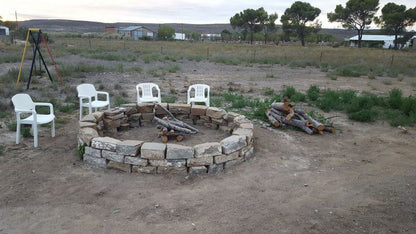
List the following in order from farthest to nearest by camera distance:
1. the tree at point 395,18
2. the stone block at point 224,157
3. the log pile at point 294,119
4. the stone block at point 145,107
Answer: the tree at point 395,18 → the stone block at point 145,107 → the log pile at point 294,119 → the stone block at point 224,157

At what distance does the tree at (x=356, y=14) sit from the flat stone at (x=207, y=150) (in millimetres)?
51133

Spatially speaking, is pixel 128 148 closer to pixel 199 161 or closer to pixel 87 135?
pixel 87 135

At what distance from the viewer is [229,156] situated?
5332mm

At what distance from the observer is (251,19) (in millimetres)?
65812

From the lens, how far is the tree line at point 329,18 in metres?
46.9

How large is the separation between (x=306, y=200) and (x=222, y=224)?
130 centimetres

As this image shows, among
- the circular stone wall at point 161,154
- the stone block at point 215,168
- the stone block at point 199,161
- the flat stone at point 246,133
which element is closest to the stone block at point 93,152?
the circular stone wall at point 161,154

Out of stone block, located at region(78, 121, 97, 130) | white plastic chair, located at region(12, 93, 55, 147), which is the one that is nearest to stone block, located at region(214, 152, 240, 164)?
stone block, located at region(78, 121, 97, 130)

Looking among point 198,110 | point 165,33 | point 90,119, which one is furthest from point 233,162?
point 165,33

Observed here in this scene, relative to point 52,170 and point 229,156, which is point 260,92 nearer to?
point 229,156

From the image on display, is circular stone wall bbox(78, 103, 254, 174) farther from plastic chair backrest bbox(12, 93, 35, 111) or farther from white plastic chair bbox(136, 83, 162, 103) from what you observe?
white plastic chair bbox(136, 83, 162, 103)

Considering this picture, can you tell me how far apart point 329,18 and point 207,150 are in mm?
54551

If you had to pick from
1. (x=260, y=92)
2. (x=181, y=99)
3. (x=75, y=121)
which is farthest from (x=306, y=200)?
(x=260, y=92)

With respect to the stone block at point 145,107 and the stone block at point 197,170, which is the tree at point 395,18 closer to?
the stone block at point 145,107
